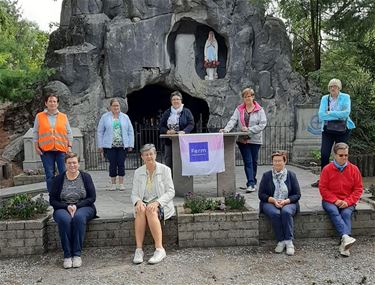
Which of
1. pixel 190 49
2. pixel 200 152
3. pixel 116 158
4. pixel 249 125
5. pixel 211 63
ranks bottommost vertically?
pixel 116 158

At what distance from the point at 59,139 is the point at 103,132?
42.2 inches

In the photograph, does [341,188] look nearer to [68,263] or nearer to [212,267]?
[212,267]

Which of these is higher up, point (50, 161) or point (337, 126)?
point (337, 126)

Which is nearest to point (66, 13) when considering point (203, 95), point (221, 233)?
point (203, 95)

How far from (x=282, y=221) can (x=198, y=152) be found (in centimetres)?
184

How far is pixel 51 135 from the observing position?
609 centimetres

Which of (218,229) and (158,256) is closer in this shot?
(158,256)

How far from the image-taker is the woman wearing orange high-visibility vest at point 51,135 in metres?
6.10

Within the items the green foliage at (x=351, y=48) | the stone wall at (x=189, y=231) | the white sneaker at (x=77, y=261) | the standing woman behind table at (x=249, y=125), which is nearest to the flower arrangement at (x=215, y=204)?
the stone wall at (x=189, y=231)

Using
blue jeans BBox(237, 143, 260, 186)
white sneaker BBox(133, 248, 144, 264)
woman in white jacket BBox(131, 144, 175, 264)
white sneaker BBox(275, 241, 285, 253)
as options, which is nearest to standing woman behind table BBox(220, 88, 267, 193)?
blue jeans BBox(237, 143, 260, 186)

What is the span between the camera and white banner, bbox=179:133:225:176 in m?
6.27

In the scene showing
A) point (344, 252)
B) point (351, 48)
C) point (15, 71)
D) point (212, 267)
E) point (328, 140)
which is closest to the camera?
point (212, 267)

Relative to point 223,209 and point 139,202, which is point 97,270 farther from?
point 223,209

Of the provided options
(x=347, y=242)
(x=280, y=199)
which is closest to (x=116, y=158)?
(x=280, y=199)
